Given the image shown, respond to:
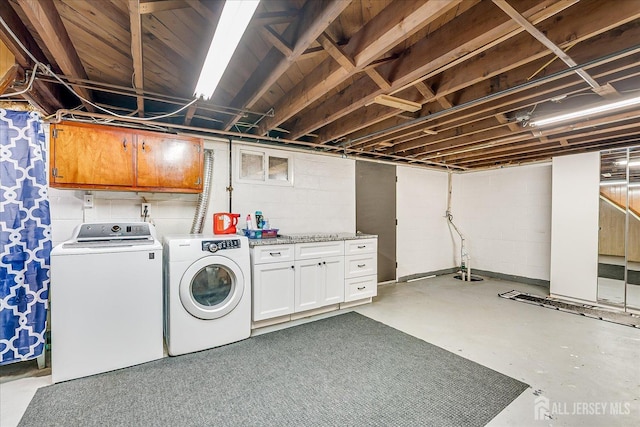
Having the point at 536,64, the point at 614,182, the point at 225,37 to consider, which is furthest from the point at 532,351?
the point at 225,37

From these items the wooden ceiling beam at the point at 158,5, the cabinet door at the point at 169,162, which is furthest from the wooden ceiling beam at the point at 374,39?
the cabinet door at the point at 169,162

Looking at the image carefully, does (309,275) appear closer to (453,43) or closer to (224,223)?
(224,223)

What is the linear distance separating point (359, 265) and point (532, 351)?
2.05 m

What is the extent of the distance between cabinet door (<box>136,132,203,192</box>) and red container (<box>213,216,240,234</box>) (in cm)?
40

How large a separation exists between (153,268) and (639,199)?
601 cm

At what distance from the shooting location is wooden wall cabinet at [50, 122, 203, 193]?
102 inches

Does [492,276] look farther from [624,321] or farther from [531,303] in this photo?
[624,321]

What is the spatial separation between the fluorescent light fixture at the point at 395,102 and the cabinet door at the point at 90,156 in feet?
8.07

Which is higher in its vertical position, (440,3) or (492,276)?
(440,3)

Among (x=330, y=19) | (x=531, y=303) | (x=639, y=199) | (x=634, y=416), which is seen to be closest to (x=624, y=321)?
(x=531, y=303)

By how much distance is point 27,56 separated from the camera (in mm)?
2018

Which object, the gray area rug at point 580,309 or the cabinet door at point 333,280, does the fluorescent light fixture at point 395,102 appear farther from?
the gray area rug at point 580,309

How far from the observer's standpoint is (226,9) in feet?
4.40

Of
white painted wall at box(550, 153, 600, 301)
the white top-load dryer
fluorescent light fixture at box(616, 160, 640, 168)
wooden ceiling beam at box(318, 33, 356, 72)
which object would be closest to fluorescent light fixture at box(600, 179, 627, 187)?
white painted wall at box(550, 153, 600, 301)
